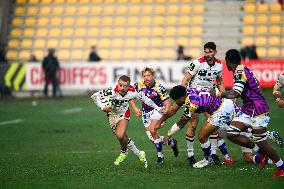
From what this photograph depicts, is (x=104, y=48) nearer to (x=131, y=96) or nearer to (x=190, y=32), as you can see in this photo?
(x=190, y=32)

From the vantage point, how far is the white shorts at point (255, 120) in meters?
12.2

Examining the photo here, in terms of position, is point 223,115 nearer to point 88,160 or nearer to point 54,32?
point 88,160

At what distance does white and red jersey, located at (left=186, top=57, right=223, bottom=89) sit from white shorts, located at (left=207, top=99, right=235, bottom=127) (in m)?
1.35

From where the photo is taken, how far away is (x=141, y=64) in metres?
30.8

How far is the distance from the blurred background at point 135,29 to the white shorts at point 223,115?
1847 centimetres

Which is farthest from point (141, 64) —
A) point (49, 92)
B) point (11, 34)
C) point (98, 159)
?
point (98, 159)

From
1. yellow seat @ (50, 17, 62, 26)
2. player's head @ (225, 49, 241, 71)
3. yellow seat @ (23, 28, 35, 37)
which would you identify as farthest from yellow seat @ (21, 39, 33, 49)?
player's head @ (225, 49, 241, 71)

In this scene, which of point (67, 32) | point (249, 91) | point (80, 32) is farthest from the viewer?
point (67, 32)

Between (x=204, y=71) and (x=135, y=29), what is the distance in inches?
839

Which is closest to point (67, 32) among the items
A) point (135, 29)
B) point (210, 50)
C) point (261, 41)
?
point (135, 29)

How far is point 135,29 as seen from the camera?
35938mm

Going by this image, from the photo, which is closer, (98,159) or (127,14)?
(98,159)

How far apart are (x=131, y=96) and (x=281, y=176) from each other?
142 inches

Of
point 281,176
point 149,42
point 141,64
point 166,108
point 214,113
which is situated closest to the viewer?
point 281,176
